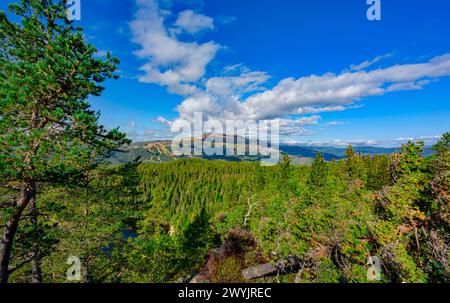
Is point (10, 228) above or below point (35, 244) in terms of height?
above

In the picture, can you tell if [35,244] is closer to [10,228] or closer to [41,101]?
[10,228]

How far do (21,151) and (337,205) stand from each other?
17537mm

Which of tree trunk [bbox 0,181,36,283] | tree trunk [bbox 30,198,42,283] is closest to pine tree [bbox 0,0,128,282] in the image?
tree trunk [bbox 0,181,36,283]

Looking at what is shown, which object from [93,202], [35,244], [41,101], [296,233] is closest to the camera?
[41,101]

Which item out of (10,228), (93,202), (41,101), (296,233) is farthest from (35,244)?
(296,233)

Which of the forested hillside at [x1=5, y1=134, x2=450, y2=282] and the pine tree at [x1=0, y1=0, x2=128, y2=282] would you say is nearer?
the pine tree at [x1=0, y1=0, x2=128, y2=282]

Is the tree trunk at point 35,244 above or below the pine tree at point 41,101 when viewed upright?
below

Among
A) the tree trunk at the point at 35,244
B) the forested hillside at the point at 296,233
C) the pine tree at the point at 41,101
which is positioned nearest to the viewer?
the pine tree at the point at 41,101

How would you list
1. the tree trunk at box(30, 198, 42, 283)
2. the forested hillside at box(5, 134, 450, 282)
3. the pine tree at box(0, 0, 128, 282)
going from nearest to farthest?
the pine tree at box(0, 0, 128, 282) < the forested hillside at box(5, 134, 450, 282) < the tree trunk at box(30, 198, 42, 283)

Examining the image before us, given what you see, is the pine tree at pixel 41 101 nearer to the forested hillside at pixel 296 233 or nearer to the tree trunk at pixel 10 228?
the tree trunk at pixel 10 228

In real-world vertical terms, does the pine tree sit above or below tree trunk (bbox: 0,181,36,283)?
above

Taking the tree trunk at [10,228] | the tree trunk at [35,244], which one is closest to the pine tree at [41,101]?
the tree trunk at [10,228]

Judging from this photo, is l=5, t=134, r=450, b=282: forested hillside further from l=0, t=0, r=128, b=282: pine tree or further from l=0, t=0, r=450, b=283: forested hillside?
l=0, t=0, r=128, b=282: pine tree
